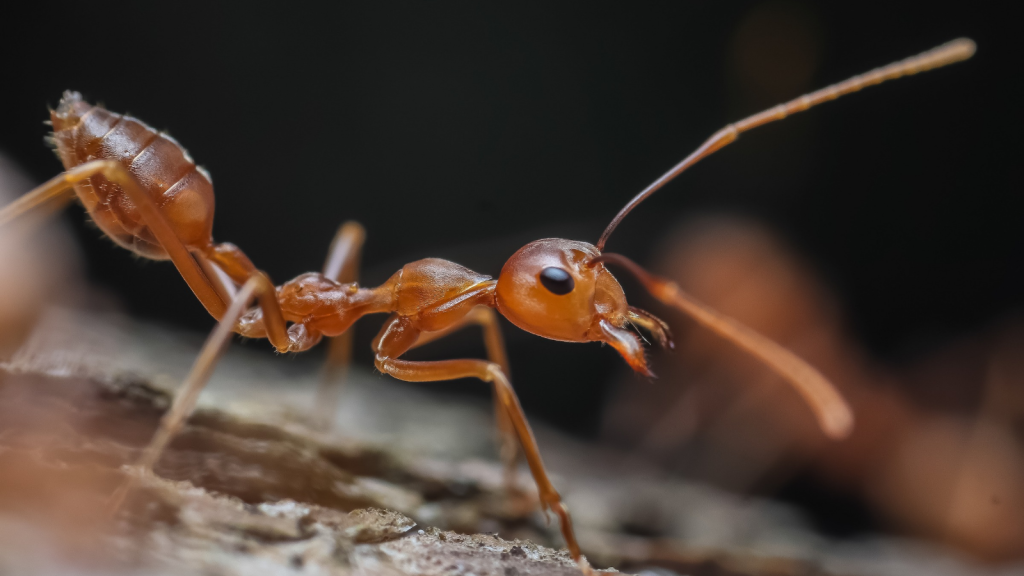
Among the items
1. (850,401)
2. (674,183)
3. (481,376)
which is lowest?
(481,376)

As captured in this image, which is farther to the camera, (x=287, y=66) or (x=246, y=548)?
(x=287, y=66)

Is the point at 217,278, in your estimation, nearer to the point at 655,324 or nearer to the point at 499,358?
the point at 499,358

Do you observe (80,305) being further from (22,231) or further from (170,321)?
(22,231)

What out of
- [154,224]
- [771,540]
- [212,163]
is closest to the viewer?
[154,224]

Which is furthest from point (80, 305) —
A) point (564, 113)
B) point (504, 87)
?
point (564, 113)

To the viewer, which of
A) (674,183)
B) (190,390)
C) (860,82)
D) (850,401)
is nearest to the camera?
(190,390)

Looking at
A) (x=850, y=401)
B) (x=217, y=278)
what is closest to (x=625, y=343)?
(x=850, y=401)
